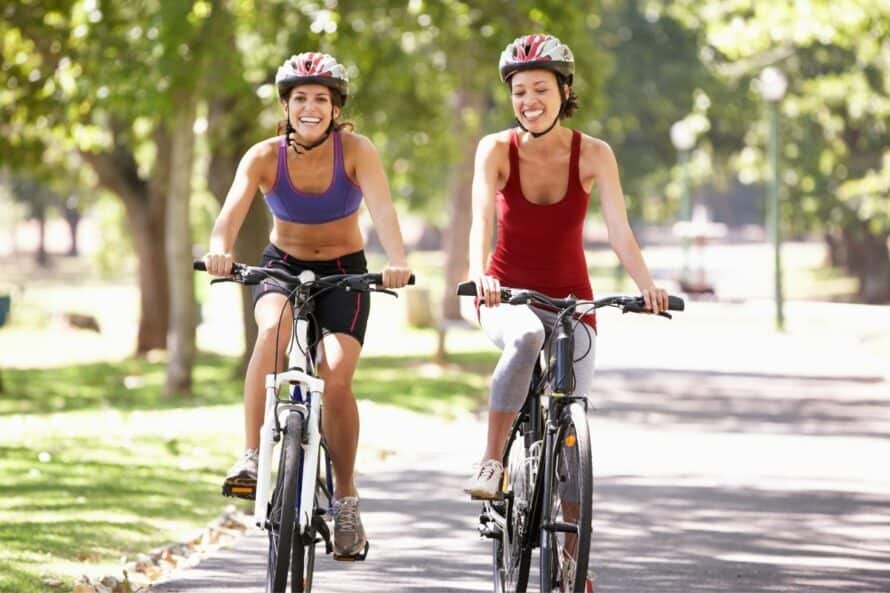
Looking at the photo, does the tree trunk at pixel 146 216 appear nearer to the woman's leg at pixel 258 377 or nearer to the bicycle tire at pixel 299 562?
the woman's leg at pixel 258 377

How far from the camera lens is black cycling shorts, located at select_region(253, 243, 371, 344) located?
22.8ft

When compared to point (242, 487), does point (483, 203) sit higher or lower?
higher

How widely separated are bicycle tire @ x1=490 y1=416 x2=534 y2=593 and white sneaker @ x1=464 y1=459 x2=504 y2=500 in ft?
0.13

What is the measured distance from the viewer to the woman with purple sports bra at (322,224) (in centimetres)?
684

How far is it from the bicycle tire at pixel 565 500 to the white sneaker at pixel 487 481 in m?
0.54

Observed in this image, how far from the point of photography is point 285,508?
244 inches

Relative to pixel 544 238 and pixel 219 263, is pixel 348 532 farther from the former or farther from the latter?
pixel 544 238

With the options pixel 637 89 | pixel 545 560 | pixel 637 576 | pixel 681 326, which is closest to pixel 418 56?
pixel 681 326

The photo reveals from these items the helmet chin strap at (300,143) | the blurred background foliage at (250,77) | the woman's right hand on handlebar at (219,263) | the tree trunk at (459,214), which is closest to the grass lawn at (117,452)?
the woman's right hand on handlebar at (219,263)

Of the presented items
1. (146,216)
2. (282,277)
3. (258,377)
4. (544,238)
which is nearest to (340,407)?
(258,377)

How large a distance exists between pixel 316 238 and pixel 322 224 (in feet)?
0.18

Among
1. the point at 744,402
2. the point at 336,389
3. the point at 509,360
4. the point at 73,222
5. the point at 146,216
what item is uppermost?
the point at 73,222

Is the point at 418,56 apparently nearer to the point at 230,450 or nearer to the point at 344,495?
the point at 230,450

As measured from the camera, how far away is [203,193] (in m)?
43.2
